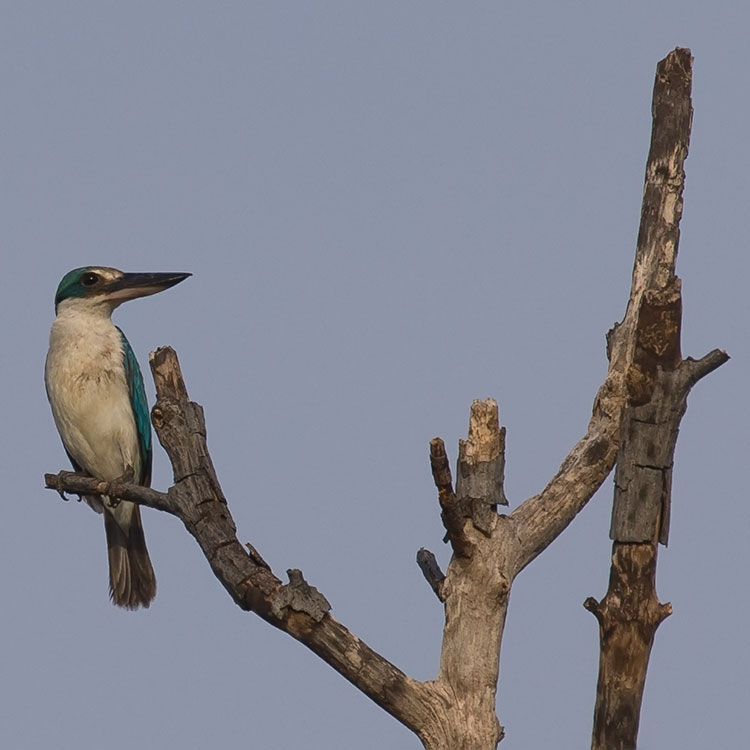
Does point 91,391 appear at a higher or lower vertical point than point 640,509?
higher

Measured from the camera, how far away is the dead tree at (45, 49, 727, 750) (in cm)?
524

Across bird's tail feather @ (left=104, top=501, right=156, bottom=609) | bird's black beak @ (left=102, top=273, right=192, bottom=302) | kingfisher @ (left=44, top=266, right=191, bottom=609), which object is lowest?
bird's tail feather @ (left=104, top=501, right=156, bottom=609)

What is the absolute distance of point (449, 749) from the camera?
5.28 metres

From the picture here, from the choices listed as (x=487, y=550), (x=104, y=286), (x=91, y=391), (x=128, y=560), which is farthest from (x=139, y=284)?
(x=487, y=550)

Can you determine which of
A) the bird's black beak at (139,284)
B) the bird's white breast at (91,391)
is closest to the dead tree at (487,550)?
the bird's black beak at (139,284)

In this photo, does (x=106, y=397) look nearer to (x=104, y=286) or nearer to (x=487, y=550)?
(x=104, y=286)

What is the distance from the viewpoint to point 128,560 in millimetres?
8984

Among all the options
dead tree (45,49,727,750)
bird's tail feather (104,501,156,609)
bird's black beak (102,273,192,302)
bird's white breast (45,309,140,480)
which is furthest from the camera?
bird's tail feather (104,501,156,609)

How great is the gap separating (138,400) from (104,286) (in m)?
0.87

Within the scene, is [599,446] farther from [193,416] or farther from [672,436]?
[193,416]

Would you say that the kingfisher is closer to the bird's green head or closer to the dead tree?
the bird's green head

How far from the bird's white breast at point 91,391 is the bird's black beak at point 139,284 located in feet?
0.74

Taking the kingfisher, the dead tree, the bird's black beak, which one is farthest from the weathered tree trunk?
the kingfisher

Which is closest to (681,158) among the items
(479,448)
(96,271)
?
(479,448)
